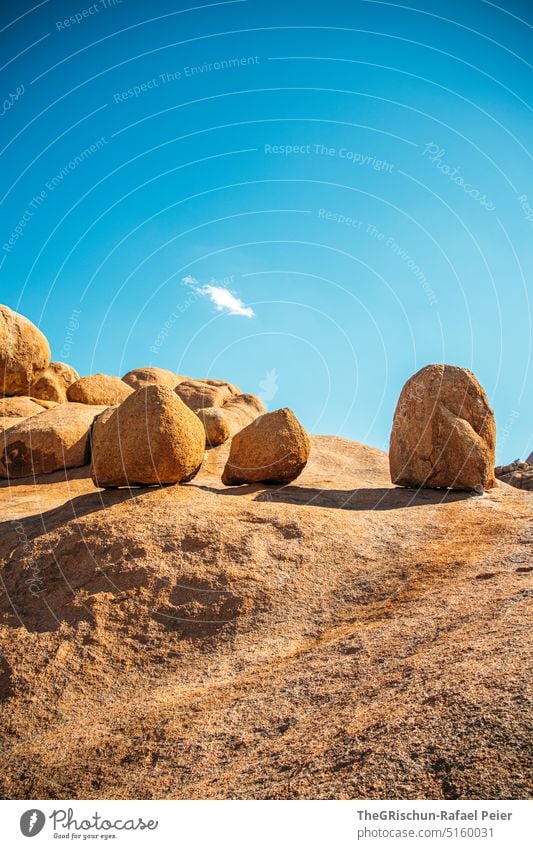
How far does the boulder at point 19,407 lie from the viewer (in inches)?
907

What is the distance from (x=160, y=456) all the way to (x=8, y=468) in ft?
31.0

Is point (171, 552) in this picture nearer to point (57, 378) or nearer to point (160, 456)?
point (160, 456)

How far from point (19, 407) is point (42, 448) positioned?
5749 mm

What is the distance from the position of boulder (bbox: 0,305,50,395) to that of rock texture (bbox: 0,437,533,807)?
526 inches

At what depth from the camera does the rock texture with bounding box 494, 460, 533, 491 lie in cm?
2482

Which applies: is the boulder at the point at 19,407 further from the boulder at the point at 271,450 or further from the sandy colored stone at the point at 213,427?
the boulder at the point at 271,450

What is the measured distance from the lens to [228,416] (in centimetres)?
2769

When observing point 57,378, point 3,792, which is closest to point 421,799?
point 3,792

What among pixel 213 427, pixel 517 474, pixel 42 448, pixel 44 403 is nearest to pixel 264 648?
pixel 42 448

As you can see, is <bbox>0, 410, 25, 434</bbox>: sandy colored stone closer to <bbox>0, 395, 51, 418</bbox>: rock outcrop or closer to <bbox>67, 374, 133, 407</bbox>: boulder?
<bbox>0, 395, 51, 418</bbox>: rock outcrop

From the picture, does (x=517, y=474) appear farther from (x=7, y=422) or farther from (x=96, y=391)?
(x=7, y=422)

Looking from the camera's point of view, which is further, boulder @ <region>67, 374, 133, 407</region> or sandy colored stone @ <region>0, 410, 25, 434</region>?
boulder @ <region>67, 374, 133, 407</region>

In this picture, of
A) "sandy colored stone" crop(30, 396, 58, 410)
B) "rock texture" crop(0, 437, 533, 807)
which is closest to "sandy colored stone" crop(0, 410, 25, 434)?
"sandy colored stone" crop(30, 396, 58, 410)

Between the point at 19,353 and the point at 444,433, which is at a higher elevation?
the point at 444,433
